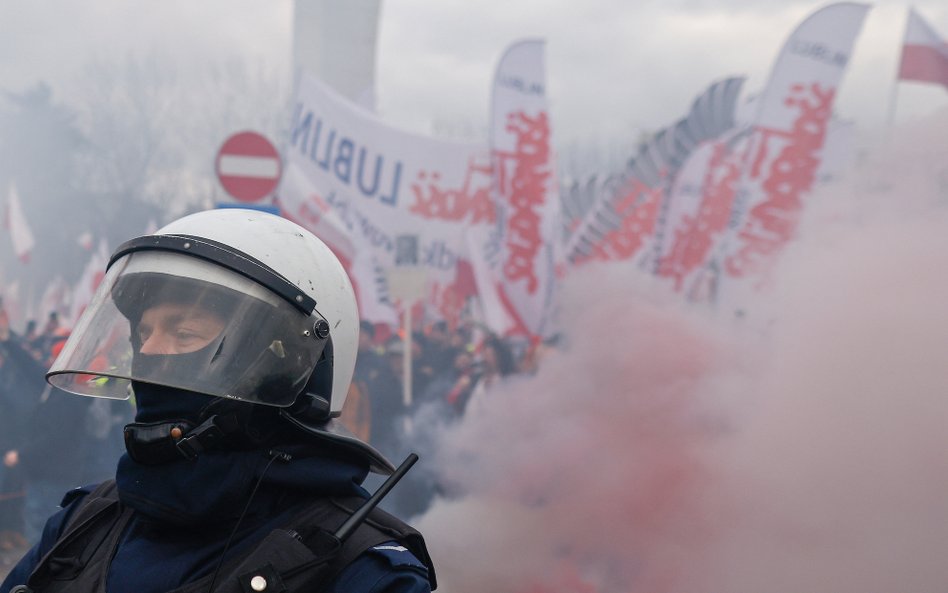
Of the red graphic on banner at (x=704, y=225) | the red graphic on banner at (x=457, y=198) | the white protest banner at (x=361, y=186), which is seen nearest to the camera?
the red graphic on banner at (x=704, y=225)

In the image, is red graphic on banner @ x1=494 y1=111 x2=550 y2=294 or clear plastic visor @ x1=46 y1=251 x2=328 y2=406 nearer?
clear plastic visor @ x1=46 y1=251 x2=328 y2=406

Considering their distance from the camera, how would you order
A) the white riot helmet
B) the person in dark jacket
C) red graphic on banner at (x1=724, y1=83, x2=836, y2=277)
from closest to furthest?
1. the person in dark jacket
2. the white riot helmet
3. red graphic on banner at (x1=724, y1=83, x2=836, y2=277)

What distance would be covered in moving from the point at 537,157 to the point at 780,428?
4.49m

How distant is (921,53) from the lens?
7.25 m

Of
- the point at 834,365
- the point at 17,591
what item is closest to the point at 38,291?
the point at 834,365

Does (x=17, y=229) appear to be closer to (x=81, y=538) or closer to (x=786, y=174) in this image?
(x=786, y=174)

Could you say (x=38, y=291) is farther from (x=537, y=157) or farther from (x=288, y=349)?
(x=288, y=349)

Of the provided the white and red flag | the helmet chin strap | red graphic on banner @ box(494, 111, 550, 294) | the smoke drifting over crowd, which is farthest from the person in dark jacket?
the white and red flag

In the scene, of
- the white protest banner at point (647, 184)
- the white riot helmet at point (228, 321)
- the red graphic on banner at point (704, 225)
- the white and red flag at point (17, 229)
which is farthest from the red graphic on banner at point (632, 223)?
the white riot helmet at point (228, 321)

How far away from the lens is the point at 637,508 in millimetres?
5145

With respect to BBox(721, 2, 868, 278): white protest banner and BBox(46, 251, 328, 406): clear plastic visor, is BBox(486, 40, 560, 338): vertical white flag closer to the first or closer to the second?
BBox(721, 2, 868, 278): white protest banner

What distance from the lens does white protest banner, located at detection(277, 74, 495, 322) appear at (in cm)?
988

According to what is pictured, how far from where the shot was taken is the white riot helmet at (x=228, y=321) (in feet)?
4.98

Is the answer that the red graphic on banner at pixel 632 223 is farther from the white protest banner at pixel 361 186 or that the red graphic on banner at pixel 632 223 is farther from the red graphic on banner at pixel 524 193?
the red graphic on banner at pixel 524 193
